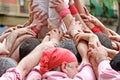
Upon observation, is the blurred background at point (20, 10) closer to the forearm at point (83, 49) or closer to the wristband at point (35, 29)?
the wristband at point (35, 29)

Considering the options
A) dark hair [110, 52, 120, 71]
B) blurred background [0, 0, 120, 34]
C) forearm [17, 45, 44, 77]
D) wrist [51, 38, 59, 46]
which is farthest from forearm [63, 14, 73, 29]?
blurred background [0, 0, 120, 34]

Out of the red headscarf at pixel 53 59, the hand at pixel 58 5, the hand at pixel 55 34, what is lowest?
the red headscarf at pixel 53 59

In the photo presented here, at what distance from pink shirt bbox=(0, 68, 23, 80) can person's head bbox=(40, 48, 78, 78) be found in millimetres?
101

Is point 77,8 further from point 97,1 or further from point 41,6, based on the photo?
point 97,1

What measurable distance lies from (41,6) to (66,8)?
24 cm

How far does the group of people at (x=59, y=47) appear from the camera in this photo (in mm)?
1677

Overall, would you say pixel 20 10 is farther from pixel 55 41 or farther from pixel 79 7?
pixel 55 41

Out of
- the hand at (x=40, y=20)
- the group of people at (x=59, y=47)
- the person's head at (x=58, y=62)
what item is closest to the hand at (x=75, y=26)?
the group of people at (x=59, y=47)

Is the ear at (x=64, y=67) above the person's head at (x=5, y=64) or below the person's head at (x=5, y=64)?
above

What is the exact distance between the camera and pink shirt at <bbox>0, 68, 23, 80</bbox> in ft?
A: 5.52

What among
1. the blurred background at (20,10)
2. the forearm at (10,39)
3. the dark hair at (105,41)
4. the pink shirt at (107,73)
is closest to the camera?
the pink shirt at (107,73)

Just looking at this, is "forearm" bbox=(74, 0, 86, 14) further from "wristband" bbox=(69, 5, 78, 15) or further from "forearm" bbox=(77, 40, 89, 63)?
"forearm" bbox=(77, 40, 89, 63)

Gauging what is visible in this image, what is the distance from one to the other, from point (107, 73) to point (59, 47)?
1.09ft

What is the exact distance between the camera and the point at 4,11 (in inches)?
603
